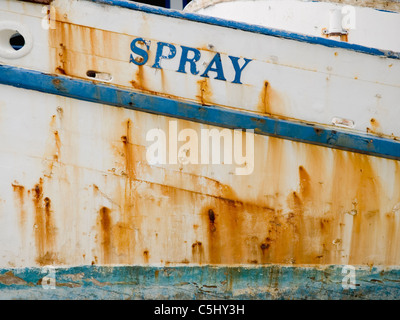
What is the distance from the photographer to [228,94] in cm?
288

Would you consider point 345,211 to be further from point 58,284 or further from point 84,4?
point 84,4

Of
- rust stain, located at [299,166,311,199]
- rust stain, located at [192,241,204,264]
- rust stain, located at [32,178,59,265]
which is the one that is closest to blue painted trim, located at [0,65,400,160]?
rust stain, located at [299,166,311,199]

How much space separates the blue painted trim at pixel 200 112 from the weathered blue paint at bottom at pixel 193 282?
2.74 feet

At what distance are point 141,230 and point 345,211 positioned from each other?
133 centimetres

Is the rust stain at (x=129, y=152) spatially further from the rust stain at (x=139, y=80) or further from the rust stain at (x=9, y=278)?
the rust stain at (x=9, y=278)

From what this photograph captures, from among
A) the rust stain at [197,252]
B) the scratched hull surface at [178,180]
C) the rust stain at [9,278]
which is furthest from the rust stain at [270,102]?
the rust stain at [9,278]

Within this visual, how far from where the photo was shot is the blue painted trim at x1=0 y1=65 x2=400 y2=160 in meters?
2.77

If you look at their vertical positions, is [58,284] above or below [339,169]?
below

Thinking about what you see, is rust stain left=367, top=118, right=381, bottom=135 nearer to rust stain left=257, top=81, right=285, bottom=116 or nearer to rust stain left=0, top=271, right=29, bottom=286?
rust stain left=257, top=81, right=285, bottom=116

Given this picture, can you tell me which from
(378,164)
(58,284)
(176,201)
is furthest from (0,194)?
(378,164)

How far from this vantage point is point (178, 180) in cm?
292

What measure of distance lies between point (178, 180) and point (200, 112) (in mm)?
455

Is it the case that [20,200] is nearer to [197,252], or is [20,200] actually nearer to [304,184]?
[197,252]

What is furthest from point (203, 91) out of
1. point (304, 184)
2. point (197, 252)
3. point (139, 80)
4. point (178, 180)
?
point (197, 252)
